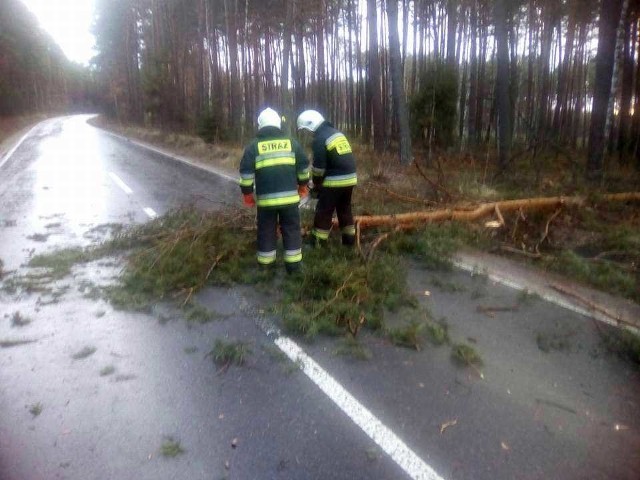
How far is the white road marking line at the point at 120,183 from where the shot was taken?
499 inches

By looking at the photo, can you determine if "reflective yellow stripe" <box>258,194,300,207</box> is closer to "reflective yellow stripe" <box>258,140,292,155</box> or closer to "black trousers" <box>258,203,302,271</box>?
"black trousers" <box>258,203,302,271</box>

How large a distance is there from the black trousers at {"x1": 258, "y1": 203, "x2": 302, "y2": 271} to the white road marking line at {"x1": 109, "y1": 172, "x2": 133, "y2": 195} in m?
7.24

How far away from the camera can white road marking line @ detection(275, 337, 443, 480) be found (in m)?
3.13

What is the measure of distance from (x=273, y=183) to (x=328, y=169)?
1.08 meters

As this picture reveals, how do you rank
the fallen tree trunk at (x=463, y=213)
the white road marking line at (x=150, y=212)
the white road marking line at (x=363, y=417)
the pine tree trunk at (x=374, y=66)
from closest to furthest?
the white road marking line at (x=363, y=417)
the fallen tree trunk at (x=463, y=213)
the white road marking line at (x=150, y=212)
the pine tree trunk at (x=374, y=66)

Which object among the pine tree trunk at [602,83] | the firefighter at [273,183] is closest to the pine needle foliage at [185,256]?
the firefighter at [273,183]

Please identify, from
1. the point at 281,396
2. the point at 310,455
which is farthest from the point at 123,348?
the point at 310,455

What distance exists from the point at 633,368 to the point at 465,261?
2.95 meters

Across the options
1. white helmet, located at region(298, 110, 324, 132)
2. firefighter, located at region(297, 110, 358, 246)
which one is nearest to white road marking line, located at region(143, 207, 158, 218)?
firefighter, located at region(297, 110, 358, 246)

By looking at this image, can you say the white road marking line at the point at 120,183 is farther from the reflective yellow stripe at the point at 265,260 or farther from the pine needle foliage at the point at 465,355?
the pine needle foliage at the point at 465,355

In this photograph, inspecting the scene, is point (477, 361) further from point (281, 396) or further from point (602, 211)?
point (602, 211)

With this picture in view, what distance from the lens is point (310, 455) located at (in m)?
3.24

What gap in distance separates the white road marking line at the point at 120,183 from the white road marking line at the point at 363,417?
913 centimetres

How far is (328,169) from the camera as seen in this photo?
683cm
